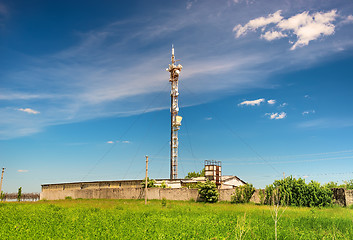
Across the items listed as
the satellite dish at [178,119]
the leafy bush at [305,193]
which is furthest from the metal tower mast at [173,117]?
the leafy bush at [305,193]

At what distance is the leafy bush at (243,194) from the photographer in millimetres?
39469

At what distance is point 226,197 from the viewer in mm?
41688

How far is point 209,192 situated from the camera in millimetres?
41250

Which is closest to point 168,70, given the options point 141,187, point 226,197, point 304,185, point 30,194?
point 141,187

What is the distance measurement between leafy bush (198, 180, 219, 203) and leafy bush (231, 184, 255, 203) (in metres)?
2.67

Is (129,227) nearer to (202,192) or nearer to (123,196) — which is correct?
(202,192)

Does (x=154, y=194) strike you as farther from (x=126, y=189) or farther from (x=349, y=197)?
(x=349, y=197)

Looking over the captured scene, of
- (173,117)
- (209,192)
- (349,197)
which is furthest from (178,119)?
(349,197)

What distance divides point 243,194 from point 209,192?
16.4 ft

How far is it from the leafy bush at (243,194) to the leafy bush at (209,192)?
2668 mm

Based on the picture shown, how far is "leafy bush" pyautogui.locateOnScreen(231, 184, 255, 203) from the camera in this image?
3947cm

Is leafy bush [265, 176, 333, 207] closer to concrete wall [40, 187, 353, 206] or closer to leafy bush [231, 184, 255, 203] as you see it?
concrete wall [40, 187, 353, 206]

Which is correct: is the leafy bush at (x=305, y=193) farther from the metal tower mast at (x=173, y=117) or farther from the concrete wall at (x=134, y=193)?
the metal tower mast at (x=173, y=117)

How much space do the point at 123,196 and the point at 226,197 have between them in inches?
715
